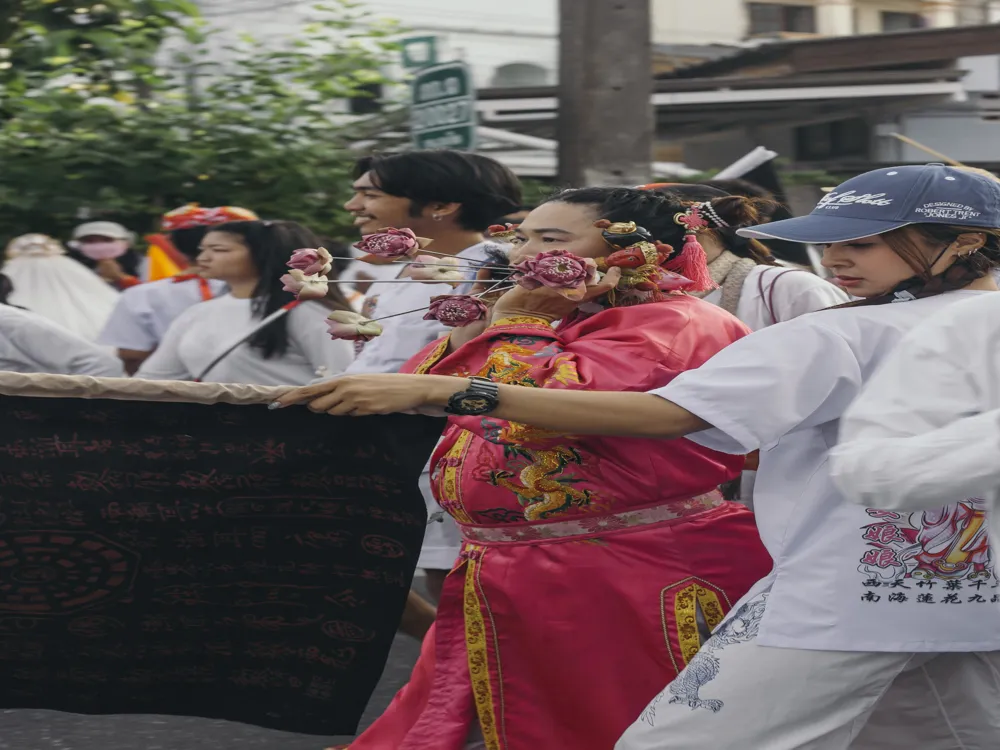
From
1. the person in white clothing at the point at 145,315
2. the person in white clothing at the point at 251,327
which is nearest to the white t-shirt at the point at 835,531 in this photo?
the person in white clothing at the point at 251,327

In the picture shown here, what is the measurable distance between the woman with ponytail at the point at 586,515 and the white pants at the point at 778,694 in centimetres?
42

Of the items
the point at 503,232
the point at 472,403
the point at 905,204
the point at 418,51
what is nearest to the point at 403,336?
the point at 503,232

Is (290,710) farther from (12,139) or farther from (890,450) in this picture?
(12,139)

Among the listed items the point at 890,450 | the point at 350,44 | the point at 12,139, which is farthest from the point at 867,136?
the point at 890,450

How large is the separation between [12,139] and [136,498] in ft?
23.5

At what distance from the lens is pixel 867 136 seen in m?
19.6

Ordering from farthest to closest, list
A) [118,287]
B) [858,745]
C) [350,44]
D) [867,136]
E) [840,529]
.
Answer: [867,136] → [350,44] → [118,287] → [858,745] → [840,529]

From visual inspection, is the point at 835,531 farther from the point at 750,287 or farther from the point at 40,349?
the point at 40,349

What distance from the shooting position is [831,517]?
2.68 m

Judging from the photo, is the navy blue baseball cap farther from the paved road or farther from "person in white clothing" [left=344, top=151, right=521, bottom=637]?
the paved road

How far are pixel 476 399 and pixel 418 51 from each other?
913cm

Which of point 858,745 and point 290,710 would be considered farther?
point 290,710

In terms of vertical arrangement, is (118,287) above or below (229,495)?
below

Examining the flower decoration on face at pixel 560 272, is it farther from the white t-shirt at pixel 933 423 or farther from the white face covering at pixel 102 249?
the white face covering at pixel 102 249
